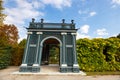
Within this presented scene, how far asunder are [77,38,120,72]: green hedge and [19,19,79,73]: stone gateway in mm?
1528

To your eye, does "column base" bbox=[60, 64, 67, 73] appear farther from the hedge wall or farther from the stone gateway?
the hedge wall

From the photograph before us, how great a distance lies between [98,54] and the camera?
47.7ft

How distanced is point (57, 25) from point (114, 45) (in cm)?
657

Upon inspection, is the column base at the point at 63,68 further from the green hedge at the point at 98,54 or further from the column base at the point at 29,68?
the green hedge at the point at 98,54

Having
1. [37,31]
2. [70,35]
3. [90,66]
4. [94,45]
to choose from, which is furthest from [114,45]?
[37,31]

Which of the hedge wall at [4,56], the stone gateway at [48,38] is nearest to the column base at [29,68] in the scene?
the stone gateway at [48,38]

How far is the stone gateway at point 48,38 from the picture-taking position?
12.9 meters

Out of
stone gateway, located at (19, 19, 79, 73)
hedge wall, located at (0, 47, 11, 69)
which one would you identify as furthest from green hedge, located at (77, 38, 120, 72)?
hedge wall, located at (0, 47, 11, 69)

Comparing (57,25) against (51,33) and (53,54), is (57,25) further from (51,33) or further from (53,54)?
(53,54)

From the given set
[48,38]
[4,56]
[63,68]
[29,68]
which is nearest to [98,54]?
[63,68]

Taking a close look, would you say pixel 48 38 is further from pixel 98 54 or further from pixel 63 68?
pixel 98 54

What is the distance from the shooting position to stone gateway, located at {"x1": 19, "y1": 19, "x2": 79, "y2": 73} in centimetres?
1293

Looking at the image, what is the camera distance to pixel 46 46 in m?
18.9

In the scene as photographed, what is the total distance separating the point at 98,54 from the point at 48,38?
18.4 ft
